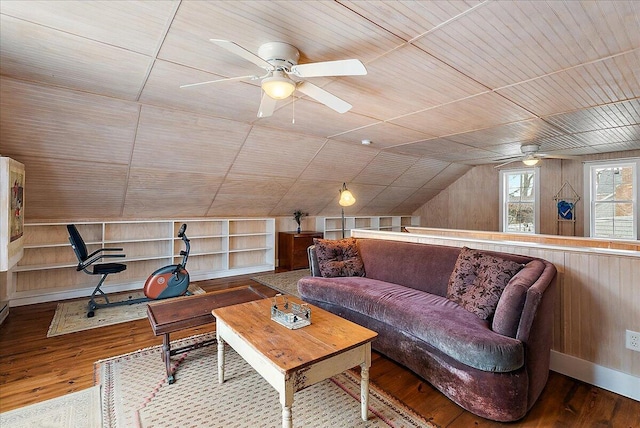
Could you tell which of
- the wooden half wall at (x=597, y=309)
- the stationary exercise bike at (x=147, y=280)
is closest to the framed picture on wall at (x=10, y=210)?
the stationary exercise bike at (x=147, y=280)

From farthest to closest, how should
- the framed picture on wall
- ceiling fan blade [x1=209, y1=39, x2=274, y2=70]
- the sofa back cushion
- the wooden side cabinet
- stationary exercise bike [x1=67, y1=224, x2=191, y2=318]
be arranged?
the wooden side cabinet < stationary exercise bike [x1=67, y1=224, x2=191, y2=318] < the sofa back cushion < the framed picture on wall < ceiling fan blade [x1=209, y1=39, x2=274, y2=70]

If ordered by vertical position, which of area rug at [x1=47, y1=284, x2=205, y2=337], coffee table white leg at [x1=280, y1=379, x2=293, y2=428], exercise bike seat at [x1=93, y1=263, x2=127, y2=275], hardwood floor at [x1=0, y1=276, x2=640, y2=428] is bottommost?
hardwood floor at [x1=0, y1=276, x2=640, y2=428]

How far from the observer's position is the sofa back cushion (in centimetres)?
293

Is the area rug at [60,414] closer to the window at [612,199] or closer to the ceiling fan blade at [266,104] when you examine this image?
the ceiling fan blade at [266,104]

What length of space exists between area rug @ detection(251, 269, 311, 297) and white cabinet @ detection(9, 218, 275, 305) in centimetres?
51

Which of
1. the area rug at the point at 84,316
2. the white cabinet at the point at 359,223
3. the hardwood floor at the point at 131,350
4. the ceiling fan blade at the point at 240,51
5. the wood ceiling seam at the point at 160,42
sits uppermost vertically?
the wood ceiling seam at the point at 160,42

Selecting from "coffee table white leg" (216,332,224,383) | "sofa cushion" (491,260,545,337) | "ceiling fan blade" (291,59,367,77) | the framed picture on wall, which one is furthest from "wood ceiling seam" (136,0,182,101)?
"sofa cushion" (491,260,545,337)

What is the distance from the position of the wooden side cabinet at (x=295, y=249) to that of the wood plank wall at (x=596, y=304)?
4.21m

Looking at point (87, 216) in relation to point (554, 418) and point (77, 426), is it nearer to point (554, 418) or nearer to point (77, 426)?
point (77, 426)

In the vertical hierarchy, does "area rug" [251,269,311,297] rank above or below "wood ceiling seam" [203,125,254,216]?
below

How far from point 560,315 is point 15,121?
512 cm

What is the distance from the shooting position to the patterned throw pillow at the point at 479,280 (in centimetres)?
225

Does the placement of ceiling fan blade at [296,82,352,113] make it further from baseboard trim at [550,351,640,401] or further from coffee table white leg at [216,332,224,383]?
baseboard trim at [550,351,640,401]

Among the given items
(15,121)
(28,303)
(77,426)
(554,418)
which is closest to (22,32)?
(15,121)
